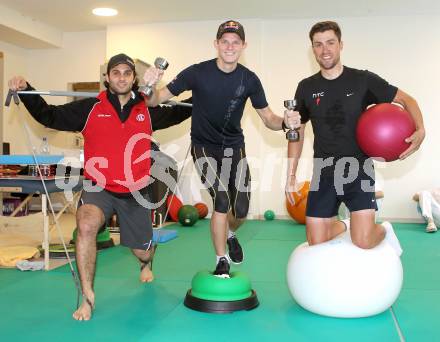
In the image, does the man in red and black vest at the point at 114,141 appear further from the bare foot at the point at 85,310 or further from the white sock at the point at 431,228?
the white sock at the point at 431,228

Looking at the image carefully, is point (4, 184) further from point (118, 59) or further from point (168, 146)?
point (168, 146)

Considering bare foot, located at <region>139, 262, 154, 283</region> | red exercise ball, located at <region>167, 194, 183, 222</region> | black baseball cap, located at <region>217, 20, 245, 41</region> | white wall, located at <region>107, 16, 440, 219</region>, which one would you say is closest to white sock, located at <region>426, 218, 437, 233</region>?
white wall, located at <region>107, 16, 440, 219</region>

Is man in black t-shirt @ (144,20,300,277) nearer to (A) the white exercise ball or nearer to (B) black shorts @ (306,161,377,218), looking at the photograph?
(B) black shorts @ (306,161,377,218)

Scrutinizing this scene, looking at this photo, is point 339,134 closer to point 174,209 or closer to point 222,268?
point 222,268

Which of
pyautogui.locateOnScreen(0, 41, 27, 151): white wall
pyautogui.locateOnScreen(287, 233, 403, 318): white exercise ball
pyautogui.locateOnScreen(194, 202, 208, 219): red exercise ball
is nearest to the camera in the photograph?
pyautogui.locateOnScreen(287, 233, 403, 318): white exercise ball

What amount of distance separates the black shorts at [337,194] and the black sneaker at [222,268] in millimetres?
672

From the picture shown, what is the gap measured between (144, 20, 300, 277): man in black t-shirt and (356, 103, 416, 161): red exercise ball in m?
0.68

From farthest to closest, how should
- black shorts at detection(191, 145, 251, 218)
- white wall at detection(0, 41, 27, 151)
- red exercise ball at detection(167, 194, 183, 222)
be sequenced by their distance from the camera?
white wall at detection(0, 41, 27, 151)
red exercise ball at detection(167, 194, 183, 222)
black shorts at detection(191, 145, 251, 218)

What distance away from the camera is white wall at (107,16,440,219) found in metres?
8.00

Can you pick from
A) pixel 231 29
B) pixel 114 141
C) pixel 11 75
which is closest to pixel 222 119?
pixel 231 29

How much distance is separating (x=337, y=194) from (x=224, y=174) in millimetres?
791

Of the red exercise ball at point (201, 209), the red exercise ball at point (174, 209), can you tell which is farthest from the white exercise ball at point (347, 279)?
the red exercise ball at point (201, 209)

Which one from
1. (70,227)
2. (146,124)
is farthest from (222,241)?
(70,227)

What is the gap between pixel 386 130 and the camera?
9.86ft
